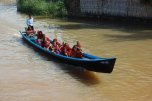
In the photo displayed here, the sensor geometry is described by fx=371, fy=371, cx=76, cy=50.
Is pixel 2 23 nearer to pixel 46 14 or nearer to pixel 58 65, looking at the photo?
pixel 46 14

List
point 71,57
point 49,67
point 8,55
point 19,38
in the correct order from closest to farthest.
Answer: point 71,57 < point 49,67 < point 8,55 < point 19,38

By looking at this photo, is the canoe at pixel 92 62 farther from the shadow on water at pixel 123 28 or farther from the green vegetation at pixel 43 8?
the green vegetation at pixel 43 8

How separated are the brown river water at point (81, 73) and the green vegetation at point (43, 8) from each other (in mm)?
11477

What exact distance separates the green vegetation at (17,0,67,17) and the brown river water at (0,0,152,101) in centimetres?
1148

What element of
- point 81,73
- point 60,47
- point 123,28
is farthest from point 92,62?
point 123,28

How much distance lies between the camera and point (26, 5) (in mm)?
39875

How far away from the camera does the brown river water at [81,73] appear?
39.9 feet

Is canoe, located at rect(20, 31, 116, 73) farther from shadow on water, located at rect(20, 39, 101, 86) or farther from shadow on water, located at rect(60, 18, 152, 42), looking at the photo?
shadow on water, located at rect(60, 18, 152, 42)

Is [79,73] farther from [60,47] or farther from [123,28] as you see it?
[123,28]

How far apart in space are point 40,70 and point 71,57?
5.03 ft

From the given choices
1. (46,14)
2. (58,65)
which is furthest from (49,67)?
(46,14)

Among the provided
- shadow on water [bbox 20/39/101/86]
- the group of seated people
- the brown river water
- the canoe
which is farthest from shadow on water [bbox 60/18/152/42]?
the canoe

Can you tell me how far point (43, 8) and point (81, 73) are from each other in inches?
948

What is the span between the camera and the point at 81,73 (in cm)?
1447
